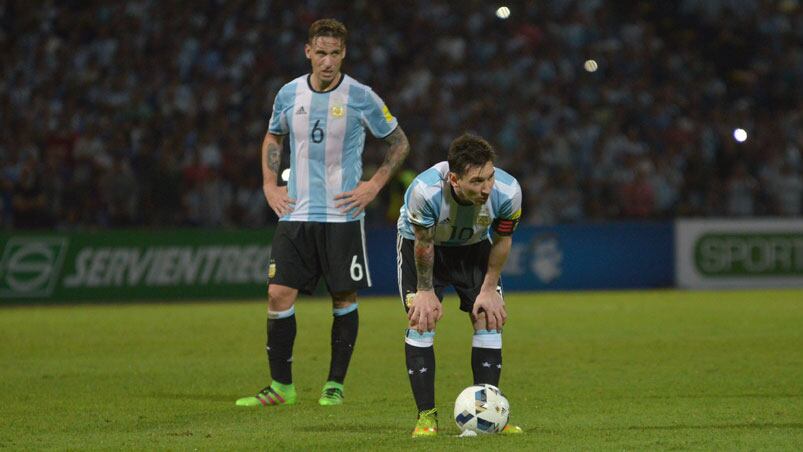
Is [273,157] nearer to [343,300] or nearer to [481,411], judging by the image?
[343,300]

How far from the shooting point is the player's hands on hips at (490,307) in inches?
281

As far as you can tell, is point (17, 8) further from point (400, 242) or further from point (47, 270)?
point (400, 242)

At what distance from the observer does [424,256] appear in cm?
702

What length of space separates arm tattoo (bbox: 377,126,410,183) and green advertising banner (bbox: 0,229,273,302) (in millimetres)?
10381

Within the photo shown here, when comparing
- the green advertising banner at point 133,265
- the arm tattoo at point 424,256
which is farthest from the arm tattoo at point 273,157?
the green advertising banner at point 133,265

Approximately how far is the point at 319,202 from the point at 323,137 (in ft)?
1.39

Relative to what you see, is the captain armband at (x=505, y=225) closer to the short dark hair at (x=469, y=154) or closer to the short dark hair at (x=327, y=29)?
the short dark hair at (x=469, y=154)

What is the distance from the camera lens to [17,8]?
874 inches

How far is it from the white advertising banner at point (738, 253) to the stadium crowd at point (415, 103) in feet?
1.47

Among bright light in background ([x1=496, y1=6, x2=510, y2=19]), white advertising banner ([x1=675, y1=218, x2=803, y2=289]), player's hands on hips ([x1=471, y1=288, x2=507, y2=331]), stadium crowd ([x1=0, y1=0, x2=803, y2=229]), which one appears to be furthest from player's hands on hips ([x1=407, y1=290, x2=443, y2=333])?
bright light in background ([x1=496, y1=6, x2=510, y2=19])

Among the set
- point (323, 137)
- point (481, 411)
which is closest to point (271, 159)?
point (323, 137)

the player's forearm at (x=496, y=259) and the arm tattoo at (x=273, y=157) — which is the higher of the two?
the arm tattoo at (x=273, y=157)

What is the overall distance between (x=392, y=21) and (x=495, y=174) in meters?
17.0

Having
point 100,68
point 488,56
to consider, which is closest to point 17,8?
point 100,68
